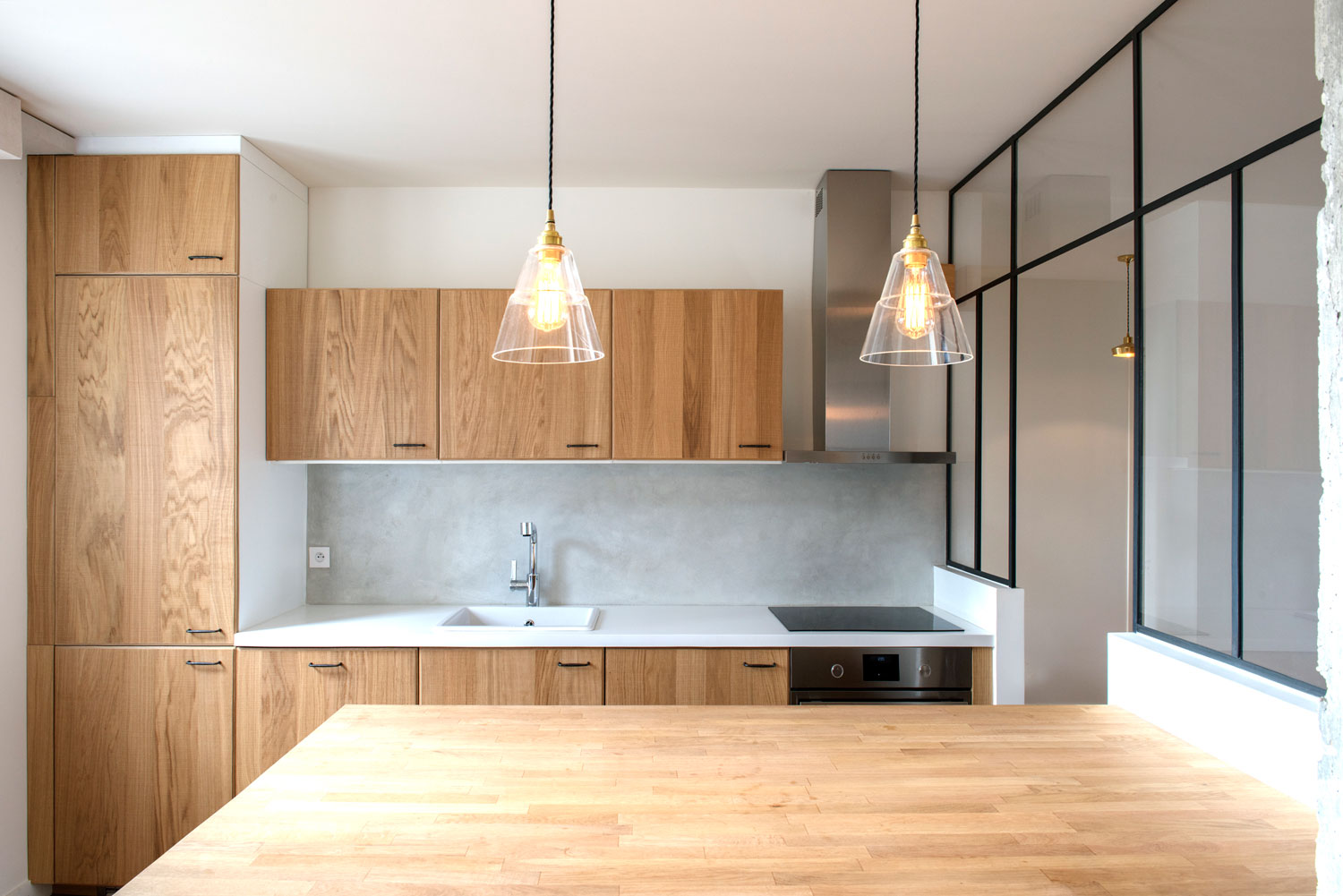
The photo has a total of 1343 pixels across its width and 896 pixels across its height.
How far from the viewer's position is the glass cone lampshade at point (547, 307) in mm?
1352

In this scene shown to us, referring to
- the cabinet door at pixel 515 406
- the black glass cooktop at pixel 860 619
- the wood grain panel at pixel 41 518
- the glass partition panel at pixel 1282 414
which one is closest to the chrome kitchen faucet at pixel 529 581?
the cabinet door at pixel 515 406

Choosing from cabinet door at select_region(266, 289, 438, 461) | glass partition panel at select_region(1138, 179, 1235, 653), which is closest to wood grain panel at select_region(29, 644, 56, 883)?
cabinet door at select_region(266, 289, 438, 461)

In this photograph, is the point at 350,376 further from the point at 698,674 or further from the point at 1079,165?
the point at 1079,165

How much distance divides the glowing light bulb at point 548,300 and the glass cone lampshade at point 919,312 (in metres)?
0.60

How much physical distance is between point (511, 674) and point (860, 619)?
4.41 ft

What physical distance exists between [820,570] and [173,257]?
275 centimetres

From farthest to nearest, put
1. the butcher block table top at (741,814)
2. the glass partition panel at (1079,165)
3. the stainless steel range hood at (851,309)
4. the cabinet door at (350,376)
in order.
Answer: the stainless steel range hood at (851,309)
the cabinet door at (350,376)
the glass partition panel at (1079,165)
the butcher block table top at (741,814)

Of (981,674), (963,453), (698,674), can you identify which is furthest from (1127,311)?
(698,674)

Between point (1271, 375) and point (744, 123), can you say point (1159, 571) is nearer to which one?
point (1271, 375)

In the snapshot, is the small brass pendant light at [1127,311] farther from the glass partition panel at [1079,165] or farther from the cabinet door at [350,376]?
the cabinet door at [350,376]

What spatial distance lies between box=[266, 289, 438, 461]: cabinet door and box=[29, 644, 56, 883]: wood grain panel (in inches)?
40.6

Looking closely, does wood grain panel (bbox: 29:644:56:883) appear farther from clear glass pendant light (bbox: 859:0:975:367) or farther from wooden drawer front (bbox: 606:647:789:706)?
clear glass pendant light (bbox: 859:0:975:367)

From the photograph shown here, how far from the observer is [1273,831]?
48.4 inches

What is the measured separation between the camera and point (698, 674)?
2.69 metres
